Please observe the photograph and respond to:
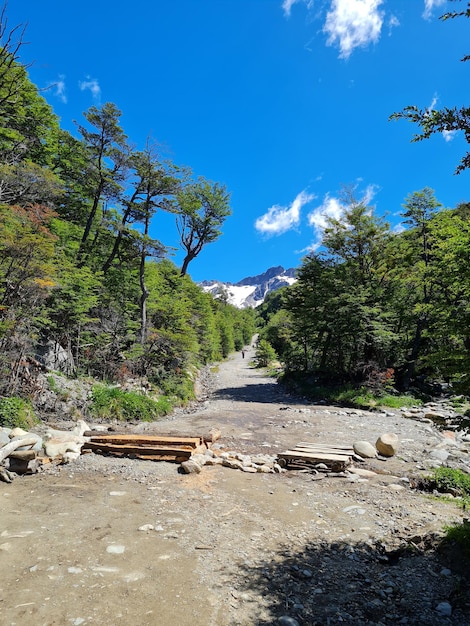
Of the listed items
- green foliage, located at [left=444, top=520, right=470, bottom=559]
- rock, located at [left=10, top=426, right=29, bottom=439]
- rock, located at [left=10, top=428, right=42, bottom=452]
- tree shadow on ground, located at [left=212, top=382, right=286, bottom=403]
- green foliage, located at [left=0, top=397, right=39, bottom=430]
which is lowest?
tree shadow on ground, located at [left=212, top=382, right=286, bottom=403]

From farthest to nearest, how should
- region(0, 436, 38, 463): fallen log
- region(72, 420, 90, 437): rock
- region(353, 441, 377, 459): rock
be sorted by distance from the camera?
1. region(72, 420, 90, 437): rock
2. region(353, 441, 377, 459): rock
3. region(0, 436, 38, 463): fallen log

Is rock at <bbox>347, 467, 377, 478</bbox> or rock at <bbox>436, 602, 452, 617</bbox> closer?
rock at <bbox>436, 602, 452, 617</bbox>

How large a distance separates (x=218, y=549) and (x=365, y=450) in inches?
206

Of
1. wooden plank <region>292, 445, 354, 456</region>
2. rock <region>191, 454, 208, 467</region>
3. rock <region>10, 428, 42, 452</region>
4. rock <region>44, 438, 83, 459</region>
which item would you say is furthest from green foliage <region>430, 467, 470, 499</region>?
rock <region>10, 428, 42, 452</region>

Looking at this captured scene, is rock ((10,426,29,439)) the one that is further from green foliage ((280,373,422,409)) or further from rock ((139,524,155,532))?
green foliage ((280,373,422,409))

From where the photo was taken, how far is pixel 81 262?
54.1 feet

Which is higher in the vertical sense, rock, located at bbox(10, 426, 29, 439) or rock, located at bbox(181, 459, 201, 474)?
rock, located at bbox(10, 426, 29, 439)

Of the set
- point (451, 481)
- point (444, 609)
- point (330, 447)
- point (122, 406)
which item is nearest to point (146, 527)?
point (444, 609)

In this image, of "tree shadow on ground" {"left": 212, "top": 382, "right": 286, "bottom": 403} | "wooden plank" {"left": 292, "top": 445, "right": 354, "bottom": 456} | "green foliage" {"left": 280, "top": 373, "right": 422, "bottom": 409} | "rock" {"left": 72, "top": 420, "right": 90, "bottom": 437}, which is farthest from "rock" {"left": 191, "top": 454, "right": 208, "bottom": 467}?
"tree shadow on ground" {"left": 212, "top": 382, "right": 286, "bottom": 403}

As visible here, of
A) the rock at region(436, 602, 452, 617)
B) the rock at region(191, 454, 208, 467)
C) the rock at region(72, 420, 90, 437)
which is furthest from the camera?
the rock at region(72, 420, 90, 437)

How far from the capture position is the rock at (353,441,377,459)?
815 cm

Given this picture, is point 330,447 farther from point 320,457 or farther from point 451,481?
point 451,481

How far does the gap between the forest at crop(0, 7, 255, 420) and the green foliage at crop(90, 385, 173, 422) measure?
133 centimetres

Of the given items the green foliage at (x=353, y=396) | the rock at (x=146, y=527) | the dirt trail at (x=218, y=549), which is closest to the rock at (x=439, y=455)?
the dirt trail at (x=218, y=549)
